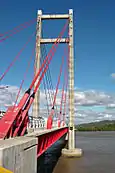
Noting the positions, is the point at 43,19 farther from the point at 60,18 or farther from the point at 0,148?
the point at 0,148

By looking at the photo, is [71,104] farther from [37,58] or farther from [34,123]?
[34,123]

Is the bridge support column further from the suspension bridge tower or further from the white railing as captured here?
the white railing

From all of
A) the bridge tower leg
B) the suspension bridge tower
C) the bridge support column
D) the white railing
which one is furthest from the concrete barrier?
the bridge support column

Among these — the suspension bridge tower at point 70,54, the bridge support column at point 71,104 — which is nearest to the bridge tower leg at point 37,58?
the suspension bridge tower at point 70,54

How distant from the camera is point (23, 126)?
11281 millimetres

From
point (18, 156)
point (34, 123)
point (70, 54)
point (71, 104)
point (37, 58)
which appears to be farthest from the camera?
point (70, 54)

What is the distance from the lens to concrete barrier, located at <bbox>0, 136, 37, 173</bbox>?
555 cm

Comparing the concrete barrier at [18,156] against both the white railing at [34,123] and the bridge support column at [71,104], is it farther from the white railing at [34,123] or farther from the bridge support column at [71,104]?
the bridge support column at [71,104]

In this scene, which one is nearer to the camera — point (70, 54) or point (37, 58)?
point (37, 58)

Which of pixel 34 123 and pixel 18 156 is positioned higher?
pixel 34 123

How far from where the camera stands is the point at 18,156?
6.55 meters

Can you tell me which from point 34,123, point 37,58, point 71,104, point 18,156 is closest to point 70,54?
point 37,58

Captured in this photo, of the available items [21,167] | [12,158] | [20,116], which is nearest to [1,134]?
[20,116]

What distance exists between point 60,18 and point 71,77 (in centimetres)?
744
